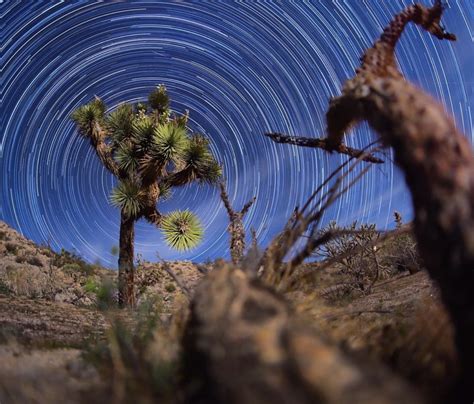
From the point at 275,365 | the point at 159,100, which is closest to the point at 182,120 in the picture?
the point at 159,100

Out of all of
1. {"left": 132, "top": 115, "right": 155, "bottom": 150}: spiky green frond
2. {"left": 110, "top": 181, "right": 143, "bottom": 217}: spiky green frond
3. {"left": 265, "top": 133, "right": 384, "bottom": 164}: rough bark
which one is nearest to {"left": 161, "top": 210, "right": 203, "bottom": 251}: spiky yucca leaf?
{"left": 110, "top": 181, "right": 143, "bottom": 217}: spiky green frond

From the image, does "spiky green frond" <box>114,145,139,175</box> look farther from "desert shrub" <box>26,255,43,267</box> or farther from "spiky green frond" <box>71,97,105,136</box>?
"desert shrub" <box>26,255,43,267</box>

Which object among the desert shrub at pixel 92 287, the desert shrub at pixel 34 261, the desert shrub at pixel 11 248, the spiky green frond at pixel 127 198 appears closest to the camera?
the desert shrub at pixel 92 287

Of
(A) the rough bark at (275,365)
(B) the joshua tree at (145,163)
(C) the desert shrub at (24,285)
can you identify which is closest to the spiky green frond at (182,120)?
(B) the joshua tree at (145,163)

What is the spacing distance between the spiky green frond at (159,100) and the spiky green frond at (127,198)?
189 inches

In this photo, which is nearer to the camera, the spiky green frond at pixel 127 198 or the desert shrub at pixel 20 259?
the spiky green frond at pixel 127 198

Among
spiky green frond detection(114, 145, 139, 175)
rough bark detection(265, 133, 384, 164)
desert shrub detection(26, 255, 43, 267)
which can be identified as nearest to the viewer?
rough bark detection(265, 133, 384, 164)

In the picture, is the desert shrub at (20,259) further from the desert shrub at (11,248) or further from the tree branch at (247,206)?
the tree branch at (247,206)

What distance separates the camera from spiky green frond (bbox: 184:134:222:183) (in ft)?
51.2

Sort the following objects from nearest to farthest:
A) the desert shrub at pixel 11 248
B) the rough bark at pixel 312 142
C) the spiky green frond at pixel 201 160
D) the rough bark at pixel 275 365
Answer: the rough bark at pixel 275 365, the rough bark at pixel 312 142, the spiky green frond at pixel 201 160, the desert shrub at pixel 11 248

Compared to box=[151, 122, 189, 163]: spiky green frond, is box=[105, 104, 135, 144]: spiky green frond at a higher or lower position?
higher

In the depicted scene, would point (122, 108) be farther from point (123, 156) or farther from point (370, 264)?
point (370, 264)

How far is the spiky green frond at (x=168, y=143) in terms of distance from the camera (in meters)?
14.6

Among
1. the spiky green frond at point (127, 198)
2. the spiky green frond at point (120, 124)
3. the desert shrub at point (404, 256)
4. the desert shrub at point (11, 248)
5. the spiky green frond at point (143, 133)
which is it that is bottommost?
the desert shrub at point (404, 256)
